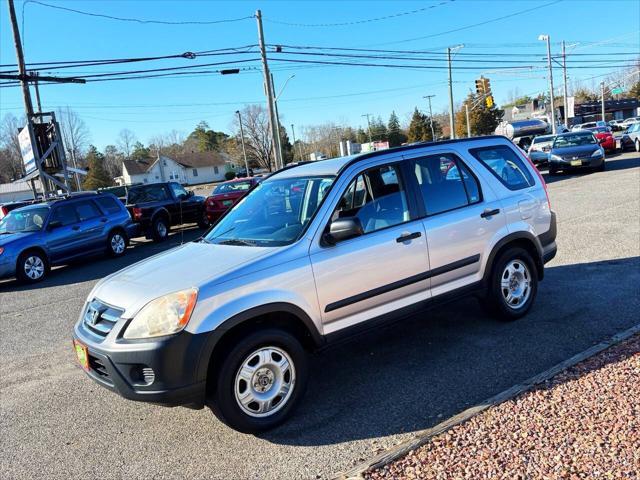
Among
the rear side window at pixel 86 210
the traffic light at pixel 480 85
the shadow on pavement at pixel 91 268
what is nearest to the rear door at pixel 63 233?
the rear side window at pixel 86 210

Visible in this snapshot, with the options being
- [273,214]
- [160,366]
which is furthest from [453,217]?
[160,366]

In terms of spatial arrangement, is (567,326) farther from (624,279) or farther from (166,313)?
(166,313)

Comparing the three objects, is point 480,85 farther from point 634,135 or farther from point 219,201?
point 219,201

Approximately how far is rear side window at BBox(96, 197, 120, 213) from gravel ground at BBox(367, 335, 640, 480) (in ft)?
40.6

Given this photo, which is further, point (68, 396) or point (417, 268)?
point (68, 396)

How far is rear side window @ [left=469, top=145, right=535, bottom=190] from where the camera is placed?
511cm

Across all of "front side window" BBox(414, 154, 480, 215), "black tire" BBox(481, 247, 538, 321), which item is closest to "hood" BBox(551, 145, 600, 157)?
"black tire" BBox(481, 247, 538, 321)

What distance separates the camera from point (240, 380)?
11.2ft

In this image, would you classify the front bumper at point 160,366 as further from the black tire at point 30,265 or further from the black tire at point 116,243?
the black tire at point 116,243

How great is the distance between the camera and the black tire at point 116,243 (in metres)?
13.2

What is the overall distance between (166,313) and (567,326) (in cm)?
381

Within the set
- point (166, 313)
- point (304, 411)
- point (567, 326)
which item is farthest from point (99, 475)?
point (567, 326)

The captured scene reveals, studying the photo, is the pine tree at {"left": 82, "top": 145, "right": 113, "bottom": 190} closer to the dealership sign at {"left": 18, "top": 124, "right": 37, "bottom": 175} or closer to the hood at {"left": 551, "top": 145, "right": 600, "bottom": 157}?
the dealership sign at {"left": 18, "top": 124, "right": 37, "bottom": 175}

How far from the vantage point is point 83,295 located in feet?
29.5
